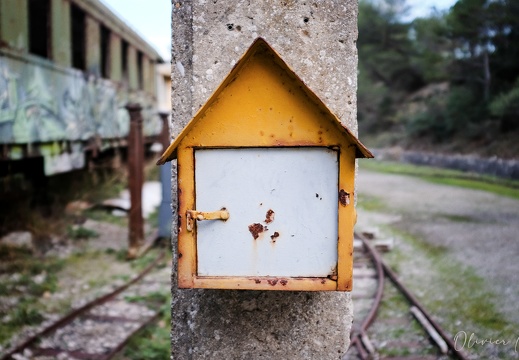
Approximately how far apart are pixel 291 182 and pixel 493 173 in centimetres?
1462

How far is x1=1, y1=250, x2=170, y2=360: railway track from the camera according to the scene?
3.73 metres

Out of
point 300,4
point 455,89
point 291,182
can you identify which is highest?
point 455,89

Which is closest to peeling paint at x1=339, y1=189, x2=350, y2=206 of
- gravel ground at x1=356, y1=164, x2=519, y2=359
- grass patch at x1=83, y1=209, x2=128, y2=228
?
gravel ground at x1=356, y1=164, x2=519, y2=359

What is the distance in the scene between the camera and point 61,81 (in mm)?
8023

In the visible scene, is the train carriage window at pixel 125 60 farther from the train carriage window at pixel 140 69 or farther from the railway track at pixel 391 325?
the railway track at pixel 391 325

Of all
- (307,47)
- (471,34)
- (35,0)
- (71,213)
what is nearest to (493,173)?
(471,34)

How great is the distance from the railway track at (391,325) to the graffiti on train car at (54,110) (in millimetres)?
5042

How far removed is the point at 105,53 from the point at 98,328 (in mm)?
8182

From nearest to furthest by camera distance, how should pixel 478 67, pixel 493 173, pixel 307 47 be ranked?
pixel 307 47 < pixel 493 173 < pixel 478 67

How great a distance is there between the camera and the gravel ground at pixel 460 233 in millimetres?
4566

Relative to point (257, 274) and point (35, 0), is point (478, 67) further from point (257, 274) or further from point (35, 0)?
point (257, 274)

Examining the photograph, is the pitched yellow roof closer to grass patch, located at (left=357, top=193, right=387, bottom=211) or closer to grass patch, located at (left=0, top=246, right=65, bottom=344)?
grass patch, located at (left=0, top=246, right=65, bottom=344)

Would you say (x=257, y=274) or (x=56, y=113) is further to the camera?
(x=56, y=113)

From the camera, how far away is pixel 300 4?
4.85 ft
